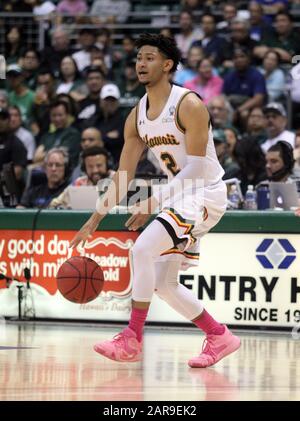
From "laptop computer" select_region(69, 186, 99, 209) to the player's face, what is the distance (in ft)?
11.1

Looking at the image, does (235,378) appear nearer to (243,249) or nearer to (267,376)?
(267,376)

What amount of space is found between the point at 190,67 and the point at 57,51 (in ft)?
9.02

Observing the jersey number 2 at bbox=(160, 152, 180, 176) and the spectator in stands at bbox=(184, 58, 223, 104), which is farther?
the spectator in stands at bbox=(184, 58, 223, 104)

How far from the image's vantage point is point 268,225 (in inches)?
395

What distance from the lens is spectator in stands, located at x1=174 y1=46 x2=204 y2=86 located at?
618 inches

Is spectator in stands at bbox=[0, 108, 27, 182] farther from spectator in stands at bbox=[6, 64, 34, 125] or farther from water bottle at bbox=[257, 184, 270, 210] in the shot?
water bottle at bbox=[257, 184, 270, 210]

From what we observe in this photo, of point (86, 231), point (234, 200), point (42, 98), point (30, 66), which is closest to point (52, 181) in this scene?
point (234, 200)

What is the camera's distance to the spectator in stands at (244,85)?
14.7 metres

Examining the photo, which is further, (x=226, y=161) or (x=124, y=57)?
(x=124, y=57)

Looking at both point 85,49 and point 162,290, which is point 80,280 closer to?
point 162,290

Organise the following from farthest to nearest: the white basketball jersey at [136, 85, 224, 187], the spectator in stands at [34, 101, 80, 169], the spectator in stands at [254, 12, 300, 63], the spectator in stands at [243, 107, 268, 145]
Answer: the spectator in stands at [254, 12, 300, 63], the spectator in stands at [34, 101, 80, 169], the spectator in stands at [243, 107, 268, 145], the white basketball jersey at [136, 85, 224, 187]

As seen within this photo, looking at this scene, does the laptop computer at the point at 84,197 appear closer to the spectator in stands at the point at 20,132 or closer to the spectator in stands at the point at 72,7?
the spectator in stands at the point at 20,132

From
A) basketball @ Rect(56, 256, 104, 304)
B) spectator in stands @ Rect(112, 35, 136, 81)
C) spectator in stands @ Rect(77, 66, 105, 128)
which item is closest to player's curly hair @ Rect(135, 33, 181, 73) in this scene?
basketball @ Rect(56, 256, 104, 304)

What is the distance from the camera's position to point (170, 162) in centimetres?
758
